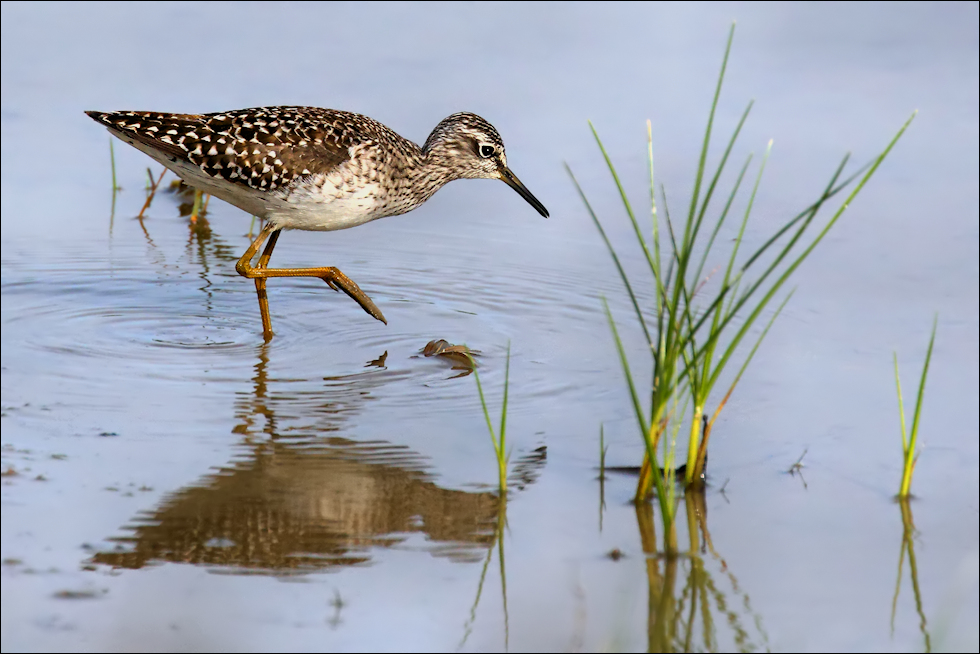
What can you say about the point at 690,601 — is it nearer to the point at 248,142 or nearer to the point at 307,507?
the point at 307,507

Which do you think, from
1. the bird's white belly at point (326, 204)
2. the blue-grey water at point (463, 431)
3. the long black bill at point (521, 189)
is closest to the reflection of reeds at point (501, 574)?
the blue-grey water at point (463, 431)

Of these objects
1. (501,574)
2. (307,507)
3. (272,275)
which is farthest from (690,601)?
(272,275)

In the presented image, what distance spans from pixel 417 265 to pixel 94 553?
452 cm

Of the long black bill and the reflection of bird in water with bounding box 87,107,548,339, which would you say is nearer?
the reflection of bird in water with bounding box 87,107,548,339

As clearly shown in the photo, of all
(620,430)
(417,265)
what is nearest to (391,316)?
(417,265)

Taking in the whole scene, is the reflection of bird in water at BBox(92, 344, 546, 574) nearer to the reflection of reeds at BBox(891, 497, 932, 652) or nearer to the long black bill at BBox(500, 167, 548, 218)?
the reflection of reeds at BBox(891, 497, 932, 652)

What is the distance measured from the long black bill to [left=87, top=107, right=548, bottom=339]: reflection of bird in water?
877mm

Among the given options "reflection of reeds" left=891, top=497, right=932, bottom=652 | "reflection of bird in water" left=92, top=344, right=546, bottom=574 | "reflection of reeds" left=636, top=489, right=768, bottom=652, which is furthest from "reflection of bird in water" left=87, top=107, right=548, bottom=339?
"reflection of reeds" left=891, top=497, right=932, bottom=652

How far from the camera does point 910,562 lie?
4598 millimetres

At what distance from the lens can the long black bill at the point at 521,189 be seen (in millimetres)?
8906

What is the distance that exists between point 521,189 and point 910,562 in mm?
4901

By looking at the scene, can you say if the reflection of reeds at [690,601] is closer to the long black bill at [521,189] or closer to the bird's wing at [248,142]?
the bird's wing at [248,142]

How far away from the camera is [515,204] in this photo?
9.88 m

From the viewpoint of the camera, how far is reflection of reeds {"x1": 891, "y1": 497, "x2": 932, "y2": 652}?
418 centimetres
